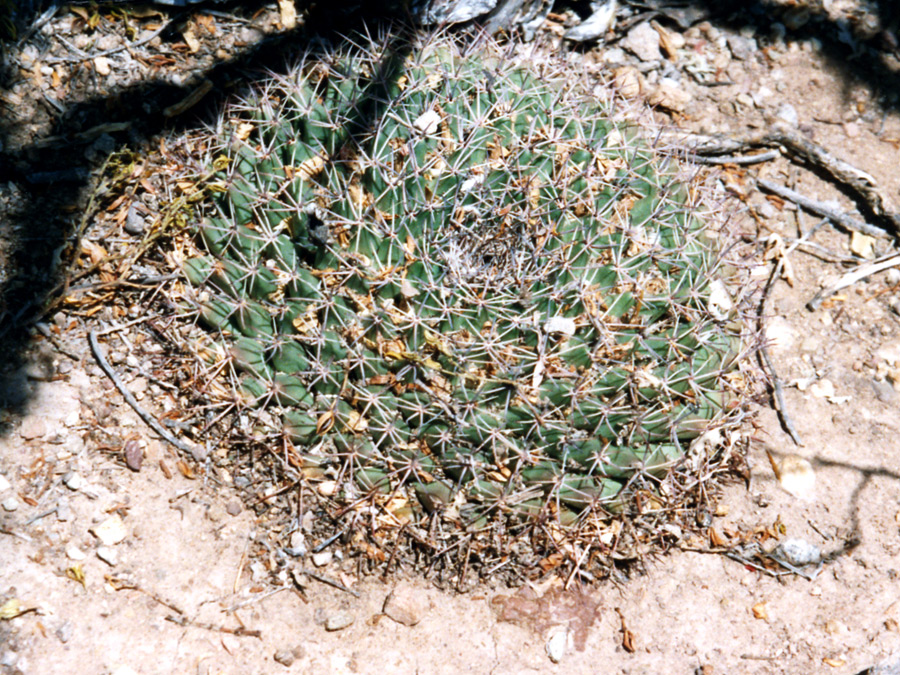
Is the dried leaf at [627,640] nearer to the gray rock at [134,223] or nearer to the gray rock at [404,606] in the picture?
the gray rock at [404,606]

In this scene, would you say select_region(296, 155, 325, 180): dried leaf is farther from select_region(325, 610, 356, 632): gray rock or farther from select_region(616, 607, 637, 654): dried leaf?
select_region(616, 607, 637, 654): dried leaf

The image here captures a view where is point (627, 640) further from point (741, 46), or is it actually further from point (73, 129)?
point (741, 46)

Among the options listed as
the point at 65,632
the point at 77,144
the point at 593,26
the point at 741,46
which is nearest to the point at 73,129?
the point at 77,144

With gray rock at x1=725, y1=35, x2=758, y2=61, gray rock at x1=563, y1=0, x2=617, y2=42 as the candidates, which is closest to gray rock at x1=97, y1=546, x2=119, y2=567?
gray rock at x1=563, y1=0, x2=617, y2=42

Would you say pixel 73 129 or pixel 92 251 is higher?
pixel 73 129

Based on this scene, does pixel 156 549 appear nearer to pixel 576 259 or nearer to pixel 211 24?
pixel 576 259

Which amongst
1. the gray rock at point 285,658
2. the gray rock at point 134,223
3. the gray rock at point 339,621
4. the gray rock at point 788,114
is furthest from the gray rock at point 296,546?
the gray rock at point 788,114
